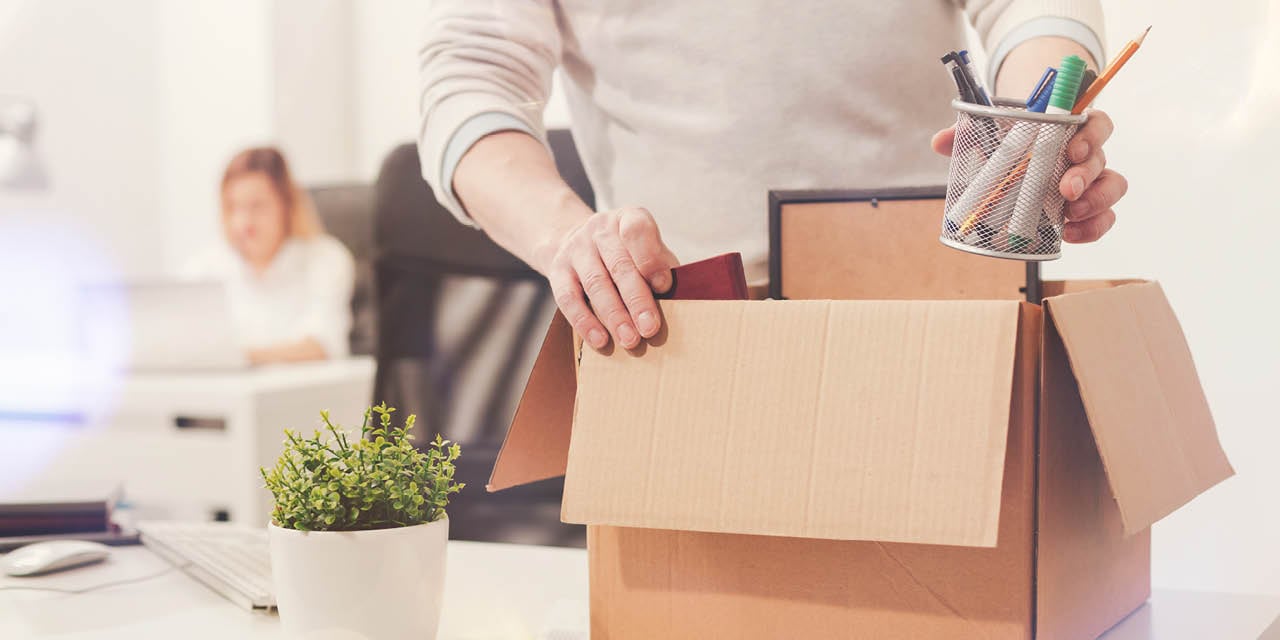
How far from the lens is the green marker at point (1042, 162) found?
0.61 m

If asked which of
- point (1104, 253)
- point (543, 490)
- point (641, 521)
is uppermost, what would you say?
point (1104, 253)

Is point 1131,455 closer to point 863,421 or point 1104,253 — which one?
point 863,421

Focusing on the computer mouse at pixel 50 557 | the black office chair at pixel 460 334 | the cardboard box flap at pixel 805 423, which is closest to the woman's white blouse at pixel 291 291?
the black office chair at pixel 460 334

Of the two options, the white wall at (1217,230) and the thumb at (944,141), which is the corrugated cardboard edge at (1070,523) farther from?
the white wall at (1217,230)

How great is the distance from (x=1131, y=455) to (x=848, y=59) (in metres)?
0.55

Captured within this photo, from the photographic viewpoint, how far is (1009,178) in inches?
24.6

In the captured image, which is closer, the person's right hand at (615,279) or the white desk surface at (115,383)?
the person's right hand at (615,279)

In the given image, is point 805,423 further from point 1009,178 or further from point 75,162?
point 75,162

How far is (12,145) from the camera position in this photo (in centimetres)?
335

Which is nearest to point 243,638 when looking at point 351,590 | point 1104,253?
point 351,590

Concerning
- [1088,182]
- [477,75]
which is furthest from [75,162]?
[1088,182]

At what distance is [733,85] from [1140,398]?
551 millimetres

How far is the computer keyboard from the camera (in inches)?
32.8

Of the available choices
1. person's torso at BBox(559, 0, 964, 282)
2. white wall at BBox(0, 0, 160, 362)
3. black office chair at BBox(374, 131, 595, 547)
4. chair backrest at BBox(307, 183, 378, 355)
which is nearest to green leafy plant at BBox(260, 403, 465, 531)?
person's torso at BBox(559, 0, 964, 282)
